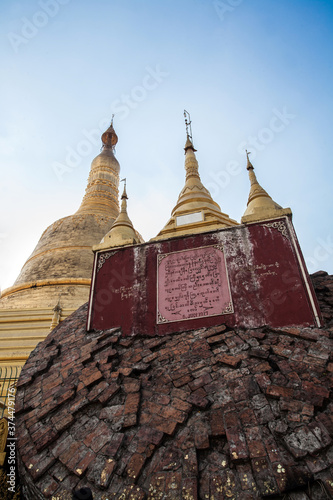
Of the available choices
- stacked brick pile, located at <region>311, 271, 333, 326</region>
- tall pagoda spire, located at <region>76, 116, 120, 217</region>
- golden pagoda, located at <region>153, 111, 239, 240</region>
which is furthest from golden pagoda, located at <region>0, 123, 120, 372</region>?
stacked brick pile, located at <region>311, 271, 333, 326</region>

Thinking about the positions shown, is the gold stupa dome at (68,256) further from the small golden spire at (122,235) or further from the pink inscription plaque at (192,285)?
the pink inscription plaque at (192,285)

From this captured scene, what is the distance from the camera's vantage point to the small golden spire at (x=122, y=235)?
7.06 meters

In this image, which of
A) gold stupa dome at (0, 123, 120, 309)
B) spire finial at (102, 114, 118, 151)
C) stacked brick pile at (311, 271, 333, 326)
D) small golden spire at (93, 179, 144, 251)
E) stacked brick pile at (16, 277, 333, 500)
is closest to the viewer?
stacked brick pile at (16, 277, 333, 500)

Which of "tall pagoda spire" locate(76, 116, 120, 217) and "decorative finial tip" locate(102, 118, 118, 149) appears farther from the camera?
Answer: "decorative finial tip" locate(102, 118, 118, 149)

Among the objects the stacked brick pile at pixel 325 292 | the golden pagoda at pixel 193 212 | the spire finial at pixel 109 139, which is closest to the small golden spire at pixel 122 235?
the golden pagoda at pixel 193 212

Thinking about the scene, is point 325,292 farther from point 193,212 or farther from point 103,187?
point 103,187

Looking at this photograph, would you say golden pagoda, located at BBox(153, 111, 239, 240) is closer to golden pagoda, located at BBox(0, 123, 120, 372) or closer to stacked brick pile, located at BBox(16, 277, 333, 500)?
stacked brick pile, located at BBox(16, 277, 333, 500)

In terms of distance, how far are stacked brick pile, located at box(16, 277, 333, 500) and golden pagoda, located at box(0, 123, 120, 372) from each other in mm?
4549

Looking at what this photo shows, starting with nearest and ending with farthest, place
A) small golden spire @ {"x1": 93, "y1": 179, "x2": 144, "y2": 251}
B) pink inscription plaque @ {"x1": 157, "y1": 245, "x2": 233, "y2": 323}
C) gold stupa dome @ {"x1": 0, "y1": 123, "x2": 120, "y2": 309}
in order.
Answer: pink inscription plaque @ {"x1": 157, "y1": 245, "x2": 233, "y2": 323} < small golden spire @ {"x1": 93, "y1": 179, "x2": 144, "y2": 251} < gold stupa dome @ {"x1": 0, "y1": 123, "x2": 120, "y2": 309}

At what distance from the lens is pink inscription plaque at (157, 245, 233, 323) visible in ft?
18.2

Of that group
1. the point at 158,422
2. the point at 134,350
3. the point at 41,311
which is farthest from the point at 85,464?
the point at 41,311

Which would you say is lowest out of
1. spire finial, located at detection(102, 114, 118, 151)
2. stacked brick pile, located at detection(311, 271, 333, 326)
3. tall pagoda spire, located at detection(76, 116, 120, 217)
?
stacked brick pile, located at detection(311, 271, 333, 326)

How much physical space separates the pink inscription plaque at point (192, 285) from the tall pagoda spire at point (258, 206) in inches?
38.8

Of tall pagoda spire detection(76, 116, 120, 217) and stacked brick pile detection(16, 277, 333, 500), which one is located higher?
tall pagoda spire detection(76, 116, 120, 217)
